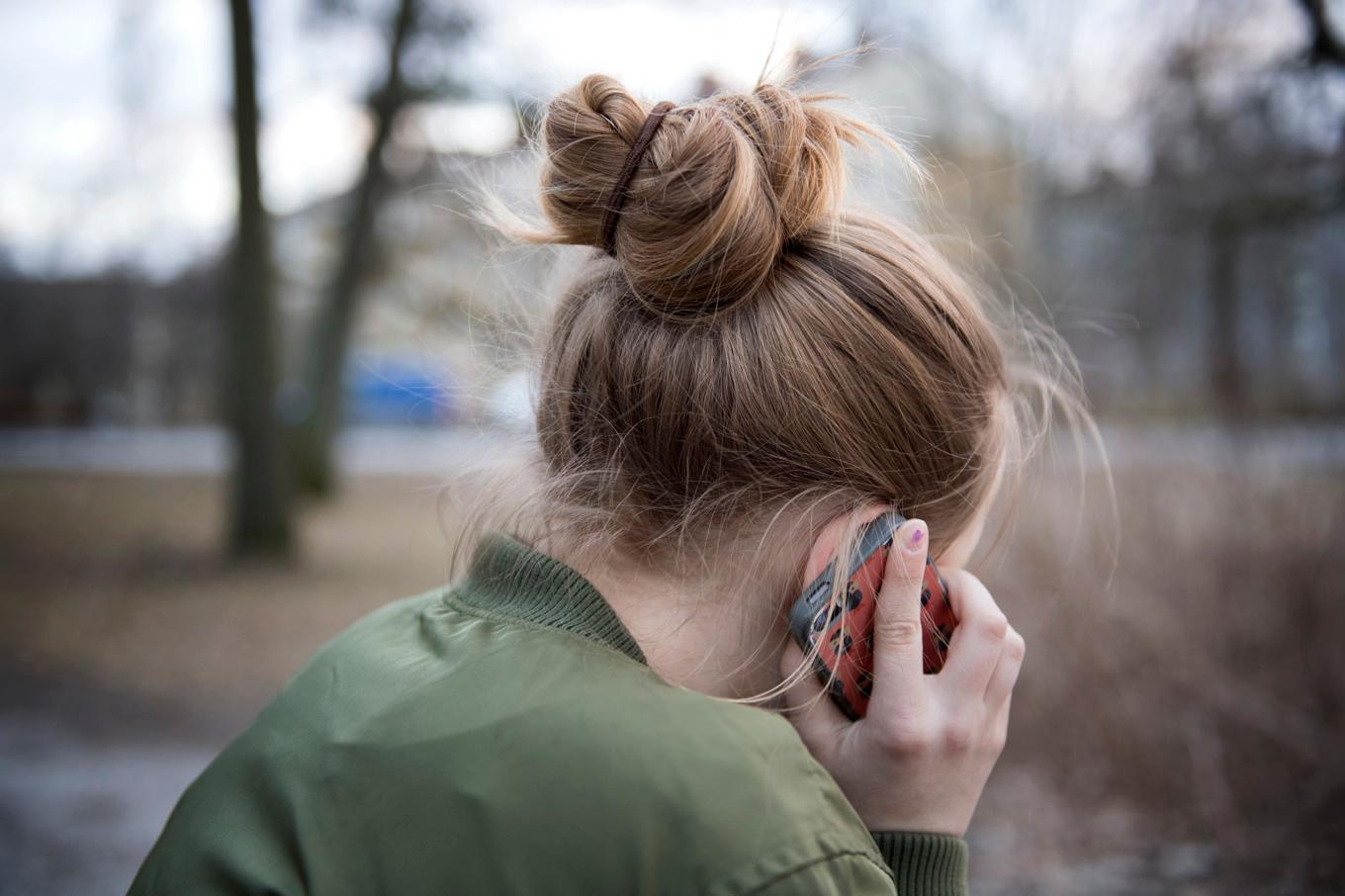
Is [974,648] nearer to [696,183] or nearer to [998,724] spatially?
[998,724]

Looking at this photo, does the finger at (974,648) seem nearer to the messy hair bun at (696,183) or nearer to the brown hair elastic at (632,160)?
the messy hair bun at (696,183)

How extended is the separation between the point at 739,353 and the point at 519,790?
0.59m

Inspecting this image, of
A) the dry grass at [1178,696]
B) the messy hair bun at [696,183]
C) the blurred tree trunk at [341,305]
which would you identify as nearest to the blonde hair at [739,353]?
the messy hair bun at [696,183]

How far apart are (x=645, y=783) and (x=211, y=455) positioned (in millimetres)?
21492

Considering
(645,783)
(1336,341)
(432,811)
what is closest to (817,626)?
(645,783)

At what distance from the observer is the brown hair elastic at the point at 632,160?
4.50ft

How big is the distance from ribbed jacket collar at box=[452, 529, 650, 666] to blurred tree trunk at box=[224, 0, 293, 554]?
328 inches

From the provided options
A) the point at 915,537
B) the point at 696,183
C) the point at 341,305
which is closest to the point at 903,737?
the point at 915,537

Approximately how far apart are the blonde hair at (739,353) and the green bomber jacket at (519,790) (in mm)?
222

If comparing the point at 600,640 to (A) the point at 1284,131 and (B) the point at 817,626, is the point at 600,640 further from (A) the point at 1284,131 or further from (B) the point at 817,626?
(A) the point at 1284,131

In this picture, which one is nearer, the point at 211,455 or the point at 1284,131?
the point at 1284,131

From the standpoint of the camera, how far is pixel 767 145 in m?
1.40

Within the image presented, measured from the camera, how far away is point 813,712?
54.8 inches

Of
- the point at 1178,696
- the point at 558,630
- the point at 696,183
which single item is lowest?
the point at 1178,696
